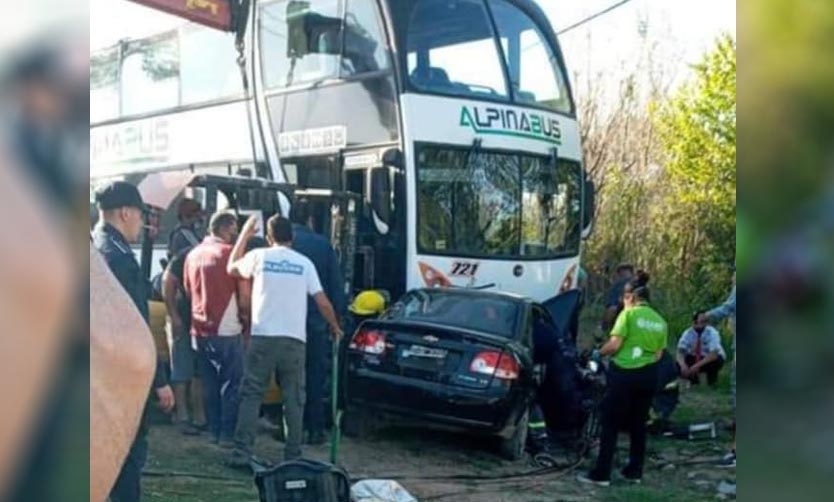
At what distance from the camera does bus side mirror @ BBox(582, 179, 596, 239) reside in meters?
3.08

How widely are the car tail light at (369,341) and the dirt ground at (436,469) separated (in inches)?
9.9

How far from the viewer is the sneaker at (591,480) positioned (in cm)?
316

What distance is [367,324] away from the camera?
3197 mm

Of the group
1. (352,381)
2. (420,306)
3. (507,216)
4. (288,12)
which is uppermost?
(288,12)

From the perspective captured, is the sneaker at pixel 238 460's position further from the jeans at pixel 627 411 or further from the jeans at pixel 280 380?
the jeans at pixel 627 411

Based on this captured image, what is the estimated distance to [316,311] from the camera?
3.21m

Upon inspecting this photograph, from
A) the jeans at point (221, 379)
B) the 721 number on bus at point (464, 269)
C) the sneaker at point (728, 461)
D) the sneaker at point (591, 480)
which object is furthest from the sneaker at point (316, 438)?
the sneaker at point (728, 461)

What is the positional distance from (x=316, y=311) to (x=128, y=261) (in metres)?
0.56

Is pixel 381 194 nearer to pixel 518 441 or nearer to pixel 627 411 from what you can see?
pixel 518 441

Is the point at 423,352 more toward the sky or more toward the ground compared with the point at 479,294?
more toward the ground

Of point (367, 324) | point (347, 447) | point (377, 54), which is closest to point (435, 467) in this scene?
point (347, 447)

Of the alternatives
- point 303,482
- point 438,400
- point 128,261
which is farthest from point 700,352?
point 128,261

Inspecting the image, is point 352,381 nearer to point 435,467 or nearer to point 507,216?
point 435,467

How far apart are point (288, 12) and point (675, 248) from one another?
51.2 inches
